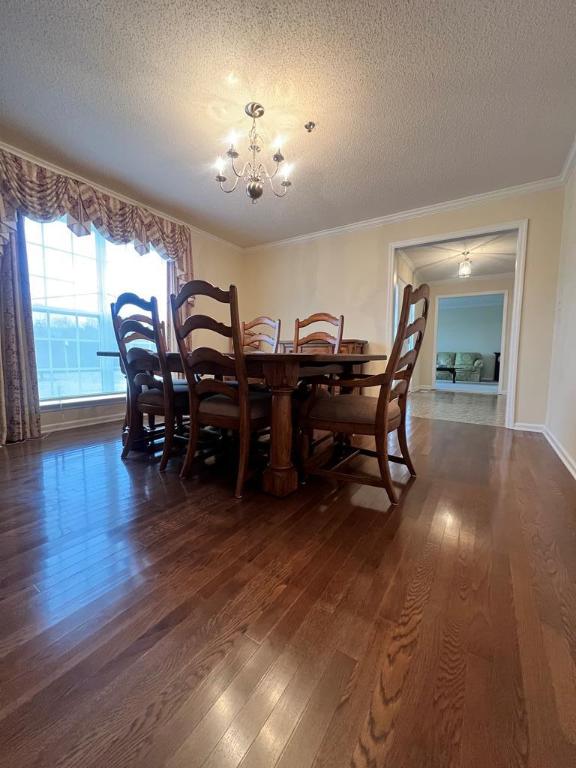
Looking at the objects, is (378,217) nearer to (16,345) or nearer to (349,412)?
(349,412)

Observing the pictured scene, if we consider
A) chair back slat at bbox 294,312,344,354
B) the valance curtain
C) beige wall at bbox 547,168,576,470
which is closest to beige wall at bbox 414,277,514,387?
beige wall at bbox 547,168,576,470

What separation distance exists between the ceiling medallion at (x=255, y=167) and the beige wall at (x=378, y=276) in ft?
4.19

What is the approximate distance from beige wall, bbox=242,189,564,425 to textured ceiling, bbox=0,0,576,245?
0.34 metres

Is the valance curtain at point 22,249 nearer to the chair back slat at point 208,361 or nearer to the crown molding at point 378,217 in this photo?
the crown molding at point 378,217

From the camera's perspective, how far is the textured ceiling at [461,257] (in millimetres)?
4262

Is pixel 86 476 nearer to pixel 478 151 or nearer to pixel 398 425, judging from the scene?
pixel 398 425

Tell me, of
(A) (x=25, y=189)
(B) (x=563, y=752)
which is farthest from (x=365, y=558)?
(A) (x=25, y=189)

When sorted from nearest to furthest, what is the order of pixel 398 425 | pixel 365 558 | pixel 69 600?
1. pixel 69 600
2. pixel 365 558
3. pixel 398 425

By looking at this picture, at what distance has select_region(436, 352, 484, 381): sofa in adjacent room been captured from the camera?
913 cm

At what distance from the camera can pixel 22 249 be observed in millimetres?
2533

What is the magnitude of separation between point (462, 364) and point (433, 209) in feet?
23.5

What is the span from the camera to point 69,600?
0.92 meters

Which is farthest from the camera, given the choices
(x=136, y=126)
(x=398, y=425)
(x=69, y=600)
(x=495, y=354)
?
(x=495, y=354)

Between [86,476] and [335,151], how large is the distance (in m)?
2.93
